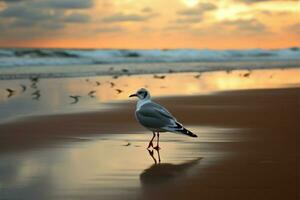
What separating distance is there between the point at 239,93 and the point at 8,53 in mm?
29011

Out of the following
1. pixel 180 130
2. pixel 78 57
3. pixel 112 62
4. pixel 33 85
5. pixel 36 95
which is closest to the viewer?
pixel 180 130

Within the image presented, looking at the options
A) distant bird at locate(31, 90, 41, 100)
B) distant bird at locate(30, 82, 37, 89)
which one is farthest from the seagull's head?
distant bird at locate(30, 82, 37, 89)

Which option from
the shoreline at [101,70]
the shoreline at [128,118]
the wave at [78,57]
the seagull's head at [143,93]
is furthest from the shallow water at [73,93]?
the wave at [78,57]

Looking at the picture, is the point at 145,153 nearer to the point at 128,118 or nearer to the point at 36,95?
the point at 128,118

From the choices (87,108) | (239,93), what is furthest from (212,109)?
(239,93)

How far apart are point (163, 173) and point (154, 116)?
1.81 m

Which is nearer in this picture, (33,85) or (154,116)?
(154,116)

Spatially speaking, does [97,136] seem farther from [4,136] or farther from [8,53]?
[8,53]

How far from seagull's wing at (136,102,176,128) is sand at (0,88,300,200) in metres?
0.35

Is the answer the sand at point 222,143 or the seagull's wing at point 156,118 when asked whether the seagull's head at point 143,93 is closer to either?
the seagull's wing at point 156,118

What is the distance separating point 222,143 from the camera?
7270mm

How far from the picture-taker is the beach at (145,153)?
190 inches

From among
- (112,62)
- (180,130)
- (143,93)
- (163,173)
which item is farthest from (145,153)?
(112,62)

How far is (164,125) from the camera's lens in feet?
23.2
